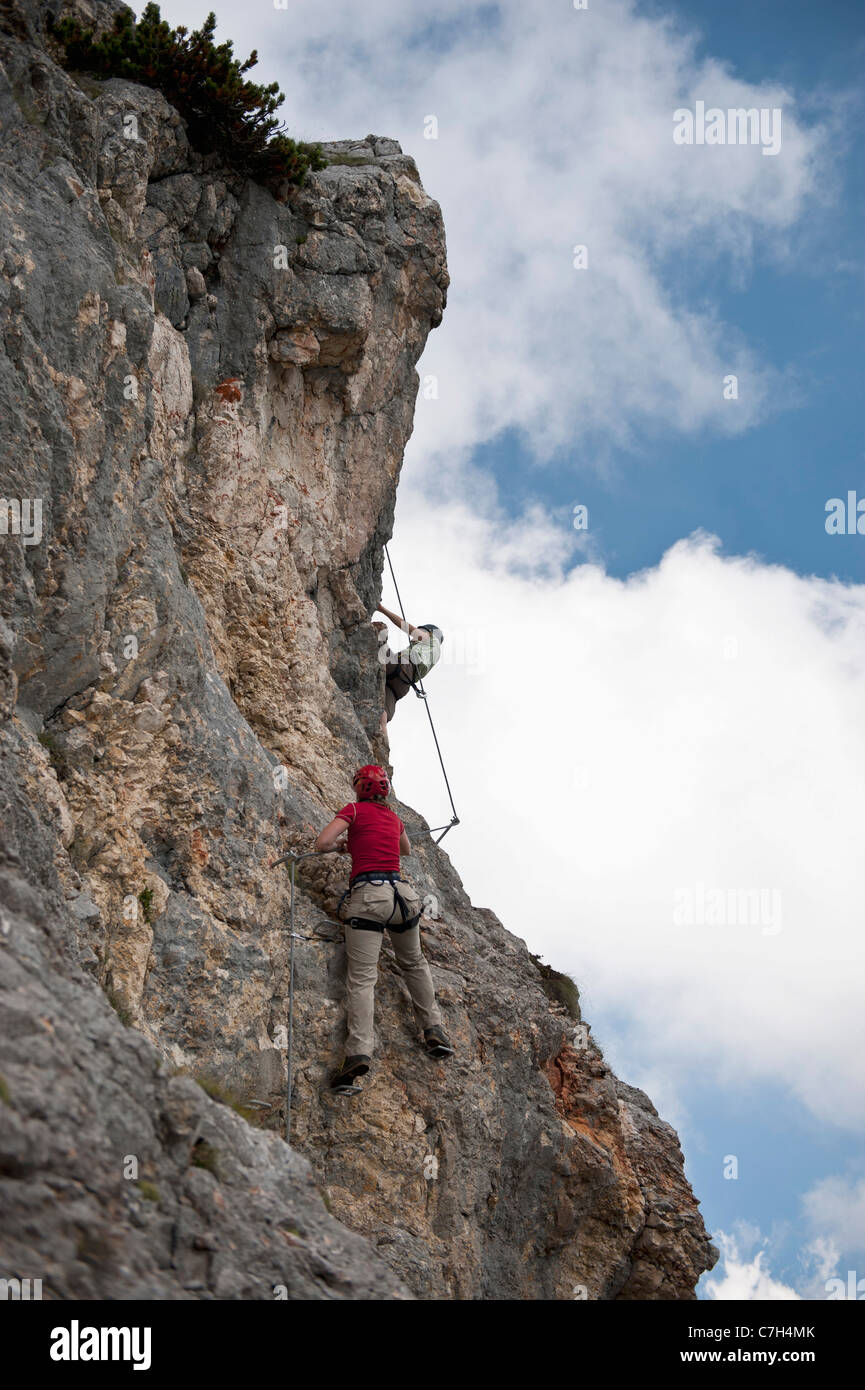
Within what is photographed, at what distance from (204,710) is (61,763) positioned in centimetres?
192

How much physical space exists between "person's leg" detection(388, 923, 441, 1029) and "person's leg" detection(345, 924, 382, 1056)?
373mm

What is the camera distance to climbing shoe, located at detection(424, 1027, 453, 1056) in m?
11.6

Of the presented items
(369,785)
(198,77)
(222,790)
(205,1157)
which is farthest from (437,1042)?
(198,77)

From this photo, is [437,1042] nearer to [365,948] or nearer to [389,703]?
[365,948]

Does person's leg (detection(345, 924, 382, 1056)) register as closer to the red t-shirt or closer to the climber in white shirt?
the red t-shirt

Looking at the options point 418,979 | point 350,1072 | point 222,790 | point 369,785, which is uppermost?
point 369,785

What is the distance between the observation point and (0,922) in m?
6.38

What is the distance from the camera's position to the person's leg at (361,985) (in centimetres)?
1102

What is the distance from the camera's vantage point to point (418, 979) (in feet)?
38.5

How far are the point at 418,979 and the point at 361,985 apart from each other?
0.77 meters

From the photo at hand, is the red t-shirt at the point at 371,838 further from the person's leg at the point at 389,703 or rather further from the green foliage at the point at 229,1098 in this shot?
the person's leg at the point at 389,703

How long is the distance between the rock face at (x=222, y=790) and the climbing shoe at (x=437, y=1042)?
0.90 ft

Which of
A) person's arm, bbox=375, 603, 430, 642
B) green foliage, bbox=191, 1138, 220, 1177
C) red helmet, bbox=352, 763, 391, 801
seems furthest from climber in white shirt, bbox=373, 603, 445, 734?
green foliage, bbox=191, 1138, 220, 1177
